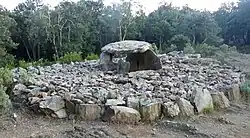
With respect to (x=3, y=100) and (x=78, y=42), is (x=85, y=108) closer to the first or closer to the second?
(x=3, y=100)

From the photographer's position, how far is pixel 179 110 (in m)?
4.87

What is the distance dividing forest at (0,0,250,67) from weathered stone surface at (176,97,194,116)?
11.5m

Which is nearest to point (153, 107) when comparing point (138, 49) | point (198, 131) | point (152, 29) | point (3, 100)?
point (198, 131)

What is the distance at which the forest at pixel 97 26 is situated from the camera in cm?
1741

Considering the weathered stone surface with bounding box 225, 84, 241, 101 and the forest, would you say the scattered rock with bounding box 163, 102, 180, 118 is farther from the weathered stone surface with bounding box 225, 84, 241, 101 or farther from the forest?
the forest

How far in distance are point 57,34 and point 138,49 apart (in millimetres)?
11247

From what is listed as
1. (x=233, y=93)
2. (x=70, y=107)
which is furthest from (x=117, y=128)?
(x=233, y=93)

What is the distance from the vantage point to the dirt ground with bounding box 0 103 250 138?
4129 mm

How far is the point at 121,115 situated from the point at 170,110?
752 mm

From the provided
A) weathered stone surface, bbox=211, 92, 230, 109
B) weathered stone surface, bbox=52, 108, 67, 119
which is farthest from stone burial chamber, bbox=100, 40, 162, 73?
weathered stone surface, bbox=52, 108, 67, 119

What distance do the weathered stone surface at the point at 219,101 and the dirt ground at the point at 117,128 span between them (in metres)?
0.56

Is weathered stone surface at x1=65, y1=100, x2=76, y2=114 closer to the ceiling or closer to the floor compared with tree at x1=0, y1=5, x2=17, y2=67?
closer to the floor

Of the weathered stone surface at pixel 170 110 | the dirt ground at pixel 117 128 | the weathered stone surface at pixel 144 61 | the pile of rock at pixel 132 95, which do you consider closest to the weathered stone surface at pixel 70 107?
the pile of rock at pixel 132 95

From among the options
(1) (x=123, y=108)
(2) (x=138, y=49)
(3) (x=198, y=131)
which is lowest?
(3) (x=198, y=131)
